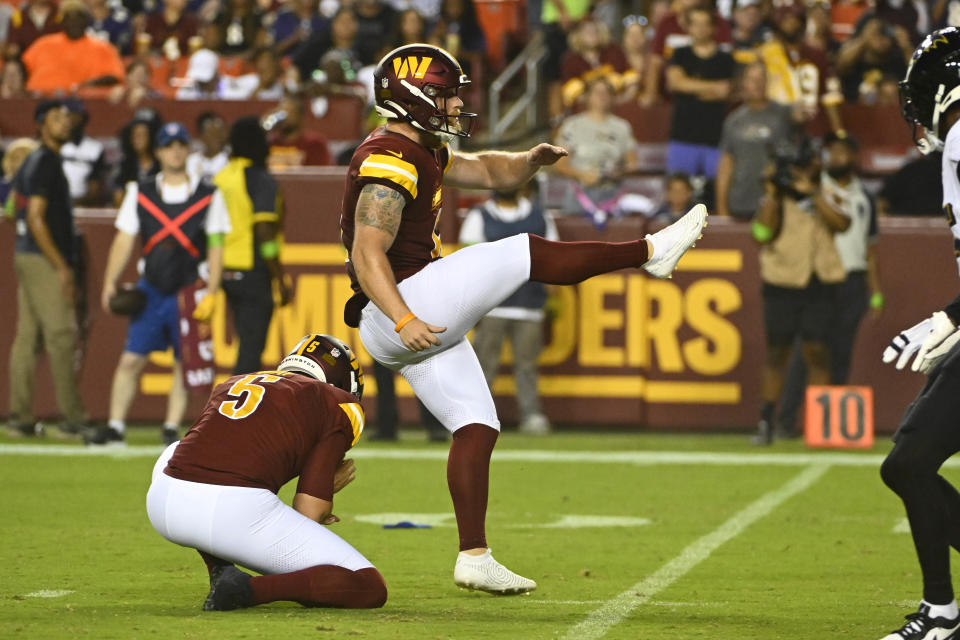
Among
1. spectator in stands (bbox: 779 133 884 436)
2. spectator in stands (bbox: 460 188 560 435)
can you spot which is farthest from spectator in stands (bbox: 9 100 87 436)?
spectator in stands (bbox: 779 133 884 436)

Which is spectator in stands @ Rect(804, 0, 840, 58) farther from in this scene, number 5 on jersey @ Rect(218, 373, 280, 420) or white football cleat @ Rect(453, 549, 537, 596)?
number 5 on jersey @ Rect(218, 373, 280, 420)

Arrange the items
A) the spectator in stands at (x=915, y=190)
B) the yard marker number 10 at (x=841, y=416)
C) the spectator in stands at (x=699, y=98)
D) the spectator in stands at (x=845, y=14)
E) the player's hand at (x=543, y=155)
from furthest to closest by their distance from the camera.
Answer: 1. the spectator in stands at (x=845, y=14)
2. the spectator in stands at (x=699, y=98)
3. the spectator in stands at (x=915, y=190)
4. the yard marker number 10 at (x=841, y=416)
5. the player's hand at (x=543, y=155)

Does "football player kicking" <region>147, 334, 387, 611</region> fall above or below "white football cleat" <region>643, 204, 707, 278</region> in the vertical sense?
below

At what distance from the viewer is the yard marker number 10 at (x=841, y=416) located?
12188 millimetres

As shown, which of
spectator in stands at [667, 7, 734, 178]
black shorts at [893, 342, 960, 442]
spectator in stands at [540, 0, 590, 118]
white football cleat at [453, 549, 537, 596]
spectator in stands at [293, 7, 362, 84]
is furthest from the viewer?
spectator in stands at [540, 0, 590, 118]

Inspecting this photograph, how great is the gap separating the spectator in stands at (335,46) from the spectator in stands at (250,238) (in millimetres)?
5290

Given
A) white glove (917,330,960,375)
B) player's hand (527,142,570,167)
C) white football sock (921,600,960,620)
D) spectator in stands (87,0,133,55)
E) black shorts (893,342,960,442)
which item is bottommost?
white football sock (921,600,960,620)

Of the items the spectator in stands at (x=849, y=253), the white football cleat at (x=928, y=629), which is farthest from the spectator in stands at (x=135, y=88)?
the white football cleat at (x=928, y=629)

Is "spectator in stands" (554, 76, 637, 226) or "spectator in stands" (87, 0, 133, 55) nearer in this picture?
"spectator in stands" (554, 76, 637, 226)

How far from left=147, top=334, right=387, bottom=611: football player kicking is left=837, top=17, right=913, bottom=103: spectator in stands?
11.6 meters

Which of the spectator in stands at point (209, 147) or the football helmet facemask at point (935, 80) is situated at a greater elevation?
the football helmet facemask at point (935, 80)

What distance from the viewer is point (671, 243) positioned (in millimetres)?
5953

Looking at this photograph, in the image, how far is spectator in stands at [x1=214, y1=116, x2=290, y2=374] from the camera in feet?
37.8

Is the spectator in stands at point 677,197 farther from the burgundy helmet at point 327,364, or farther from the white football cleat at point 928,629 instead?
the white football cleat at point 928,629
